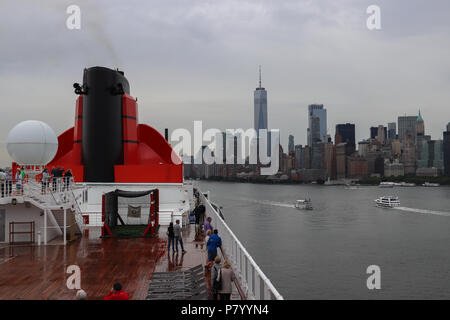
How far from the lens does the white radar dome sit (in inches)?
708

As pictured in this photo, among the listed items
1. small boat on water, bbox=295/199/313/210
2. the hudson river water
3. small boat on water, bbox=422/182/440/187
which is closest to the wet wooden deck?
the hudson river water

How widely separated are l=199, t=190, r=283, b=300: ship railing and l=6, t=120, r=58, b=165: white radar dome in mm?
9379

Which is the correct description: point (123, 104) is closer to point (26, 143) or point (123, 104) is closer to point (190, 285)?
point (26, 143)

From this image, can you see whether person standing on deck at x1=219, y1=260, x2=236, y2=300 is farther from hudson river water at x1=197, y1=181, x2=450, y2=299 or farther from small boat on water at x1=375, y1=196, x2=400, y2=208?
small boat on water at x1=375, y1=196, x2=400, y2=208

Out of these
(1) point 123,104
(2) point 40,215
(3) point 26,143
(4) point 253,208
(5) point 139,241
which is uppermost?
(1) point 123,104

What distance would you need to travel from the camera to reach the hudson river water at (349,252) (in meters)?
29.3

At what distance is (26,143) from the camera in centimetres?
1798

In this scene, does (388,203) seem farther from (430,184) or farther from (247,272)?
(430,184)

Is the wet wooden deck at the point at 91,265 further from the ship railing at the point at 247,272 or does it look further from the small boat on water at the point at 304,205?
the small boat on water at the point at 304,205

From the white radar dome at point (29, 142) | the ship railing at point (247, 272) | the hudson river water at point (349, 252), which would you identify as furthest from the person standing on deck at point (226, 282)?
the hudson river water at point (349, 252)

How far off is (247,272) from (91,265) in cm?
508

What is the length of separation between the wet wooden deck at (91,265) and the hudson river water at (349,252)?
16.5 m
